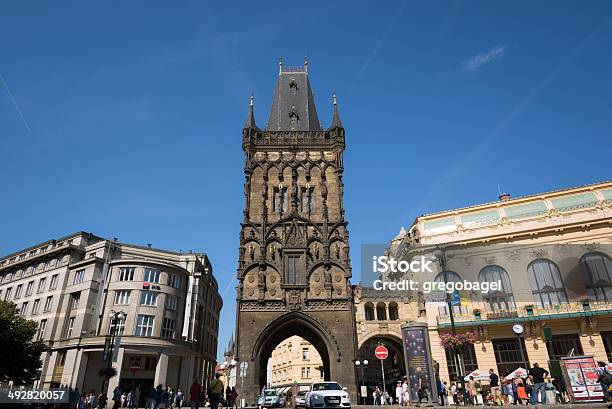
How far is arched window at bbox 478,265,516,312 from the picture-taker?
32062 millimetres

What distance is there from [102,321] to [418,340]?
2872 cm

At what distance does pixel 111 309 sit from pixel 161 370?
7.35 metres

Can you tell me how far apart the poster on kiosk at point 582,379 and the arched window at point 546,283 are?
18480 mm

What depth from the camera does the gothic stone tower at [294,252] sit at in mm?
30691

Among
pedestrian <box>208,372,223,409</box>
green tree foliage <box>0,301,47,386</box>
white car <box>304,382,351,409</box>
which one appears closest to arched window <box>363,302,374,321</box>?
white car <box>304,382,351,409</box>

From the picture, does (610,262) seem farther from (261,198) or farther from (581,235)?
(261,198)

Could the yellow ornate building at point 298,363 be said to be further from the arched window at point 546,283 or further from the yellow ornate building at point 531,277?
the arched window at point 546,283

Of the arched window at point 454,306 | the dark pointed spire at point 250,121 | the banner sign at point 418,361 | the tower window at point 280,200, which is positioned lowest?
the banner sign at point 418,361

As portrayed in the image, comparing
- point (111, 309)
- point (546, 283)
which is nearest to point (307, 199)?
point (111, 309)

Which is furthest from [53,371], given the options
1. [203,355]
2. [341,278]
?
[341,278]

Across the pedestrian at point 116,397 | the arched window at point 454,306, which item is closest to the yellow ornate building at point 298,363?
the arched window at point 454,306

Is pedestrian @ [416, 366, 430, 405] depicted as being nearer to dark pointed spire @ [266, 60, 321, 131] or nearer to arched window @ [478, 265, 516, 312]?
arched window @ [478, 265, 516, 312]

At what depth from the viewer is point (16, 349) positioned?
28.6 m

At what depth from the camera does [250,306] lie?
3152 centimetres
